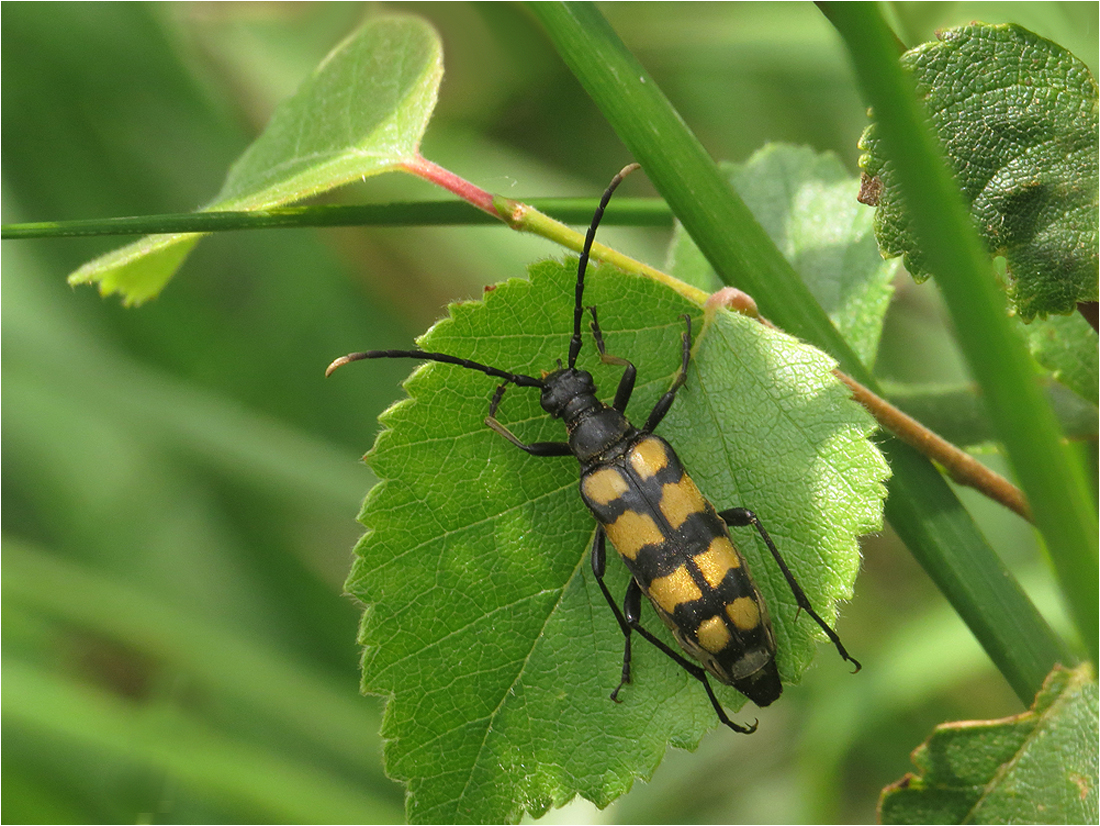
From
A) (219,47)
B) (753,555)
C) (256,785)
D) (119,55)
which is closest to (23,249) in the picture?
(119,55)

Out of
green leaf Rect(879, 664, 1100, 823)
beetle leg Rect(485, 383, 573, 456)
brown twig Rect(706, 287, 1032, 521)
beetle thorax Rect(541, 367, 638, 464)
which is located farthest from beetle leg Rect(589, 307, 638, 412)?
green leaf Rect(879, 664, 1100, 823)

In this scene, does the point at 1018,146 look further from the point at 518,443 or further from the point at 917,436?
the point at 518,443

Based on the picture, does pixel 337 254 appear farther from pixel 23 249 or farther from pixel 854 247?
pixel 854 247

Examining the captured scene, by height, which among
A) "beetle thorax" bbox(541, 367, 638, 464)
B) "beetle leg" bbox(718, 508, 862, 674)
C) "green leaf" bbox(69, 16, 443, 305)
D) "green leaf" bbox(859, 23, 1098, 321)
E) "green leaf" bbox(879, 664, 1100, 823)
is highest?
"green leaf" bbox(69, 16, 443, 305)

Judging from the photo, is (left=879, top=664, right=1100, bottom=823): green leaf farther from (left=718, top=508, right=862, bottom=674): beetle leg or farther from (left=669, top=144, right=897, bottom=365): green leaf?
(left=669, top=144, right=897, bottom=365): green leaf

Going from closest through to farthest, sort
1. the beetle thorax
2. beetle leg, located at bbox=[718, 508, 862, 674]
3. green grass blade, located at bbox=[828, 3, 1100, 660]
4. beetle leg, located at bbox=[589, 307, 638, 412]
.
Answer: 1. green grass blade, located at bbox=[828, 3, 1100, 660]
2. beetle leg, located at bbox=[718, 508, 862, 674]
3. beetle leg, located at bbox=[589, 307, 638, 412]
4. the beetle thorax

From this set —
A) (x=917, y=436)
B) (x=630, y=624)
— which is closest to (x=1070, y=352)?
(x=917, y=436)
